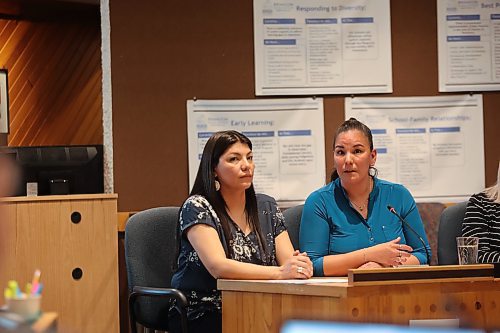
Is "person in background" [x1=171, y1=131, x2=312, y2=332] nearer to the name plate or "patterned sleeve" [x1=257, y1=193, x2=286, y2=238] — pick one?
"patterned sleeve" [x1=257, y1=193, x2=286, y2=238]

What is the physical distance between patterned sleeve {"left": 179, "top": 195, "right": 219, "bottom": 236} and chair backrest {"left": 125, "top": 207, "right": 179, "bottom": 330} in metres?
0.38

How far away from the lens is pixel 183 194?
16.1ft

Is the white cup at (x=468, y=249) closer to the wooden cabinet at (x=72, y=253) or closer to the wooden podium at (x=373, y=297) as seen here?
the wooden podium at (x=373, y=297)

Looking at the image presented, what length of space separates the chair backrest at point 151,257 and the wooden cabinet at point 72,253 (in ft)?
0.91

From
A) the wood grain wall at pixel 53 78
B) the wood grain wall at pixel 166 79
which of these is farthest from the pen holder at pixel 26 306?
the wood grain wall at pixel 53 78

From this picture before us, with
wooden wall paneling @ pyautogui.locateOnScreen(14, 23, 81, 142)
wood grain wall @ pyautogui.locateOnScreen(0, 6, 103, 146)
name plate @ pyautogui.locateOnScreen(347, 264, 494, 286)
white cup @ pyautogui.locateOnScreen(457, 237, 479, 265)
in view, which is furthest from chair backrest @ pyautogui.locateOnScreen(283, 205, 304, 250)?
wooden wall paneling @ pyautogui.locateOnScreen(14, 23, 81, 142)

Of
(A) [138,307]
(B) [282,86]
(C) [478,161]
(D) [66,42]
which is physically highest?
(D) [66,42]

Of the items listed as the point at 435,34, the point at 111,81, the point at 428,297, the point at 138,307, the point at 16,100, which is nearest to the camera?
the point at 428,297

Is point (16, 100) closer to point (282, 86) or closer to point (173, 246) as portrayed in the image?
point (282, 86)

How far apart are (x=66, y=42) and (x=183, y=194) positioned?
2996mm

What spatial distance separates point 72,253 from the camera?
4.28 m

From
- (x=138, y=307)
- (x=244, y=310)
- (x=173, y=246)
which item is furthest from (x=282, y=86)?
(x=244, y=310)

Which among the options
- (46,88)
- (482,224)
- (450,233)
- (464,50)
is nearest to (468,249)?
(482,224)

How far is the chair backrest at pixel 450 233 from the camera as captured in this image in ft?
13.6
